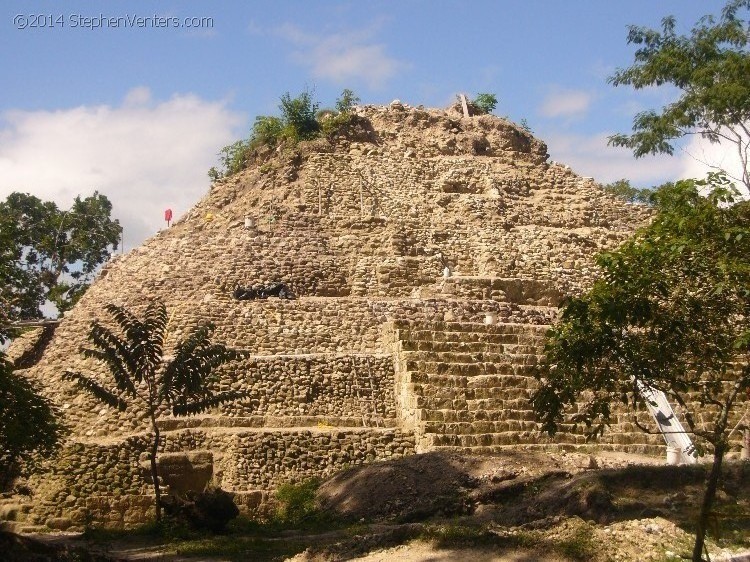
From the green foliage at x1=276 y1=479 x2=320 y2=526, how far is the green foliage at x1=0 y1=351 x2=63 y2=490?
13.2ft

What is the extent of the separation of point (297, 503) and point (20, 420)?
5.05 m

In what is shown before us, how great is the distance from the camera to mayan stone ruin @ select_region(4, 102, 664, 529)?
60.2 ft

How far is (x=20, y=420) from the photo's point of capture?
14742mm

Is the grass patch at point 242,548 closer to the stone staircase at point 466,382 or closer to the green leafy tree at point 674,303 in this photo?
the green leafy tree at point 674,303

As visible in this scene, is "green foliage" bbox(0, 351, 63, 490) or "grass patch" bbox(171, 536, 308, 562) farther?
"green foliage" bbox(0, 351, 63, 490)

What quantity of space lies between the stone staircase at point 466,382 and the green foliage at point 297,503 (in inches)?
89.2

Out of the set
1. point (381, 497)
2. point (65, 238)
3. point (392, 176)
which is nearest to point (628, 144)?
point (392, 176)

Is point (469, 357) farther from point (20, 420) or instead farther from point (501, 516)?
point (20, 420)

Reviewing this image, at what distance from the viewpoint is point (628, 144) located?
2798 cm

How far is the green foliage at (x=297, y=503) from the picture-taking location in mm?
16625

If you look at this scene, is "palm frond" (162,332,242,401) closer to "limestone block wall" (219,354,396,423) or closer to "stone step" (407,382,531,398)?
"limestone block wall" (219,354,396,423)

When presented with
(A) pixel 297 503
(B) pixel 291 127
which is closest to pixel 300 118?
(B) pixel 291 127

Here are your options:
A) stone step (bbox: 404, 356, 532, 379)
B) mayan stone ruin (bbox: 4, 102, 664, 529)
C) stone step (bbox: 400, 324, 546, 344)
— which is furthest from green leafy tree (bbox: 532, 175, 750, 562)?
stone step (bbox: 400, 324, 546, 344)

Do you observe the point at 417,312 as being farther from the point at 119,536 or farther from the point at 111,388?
the point at 119,536
